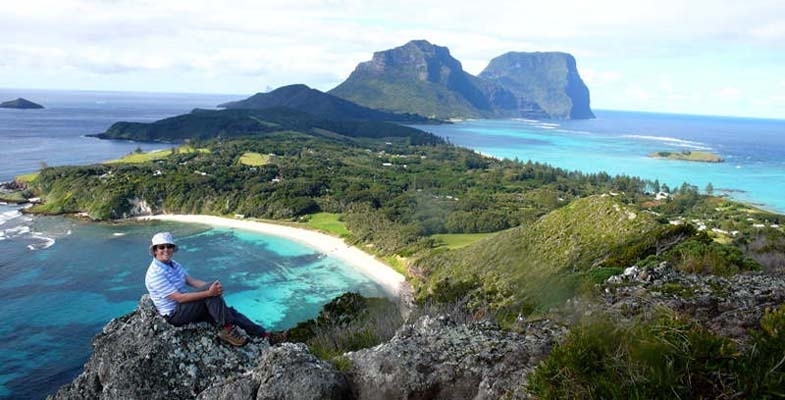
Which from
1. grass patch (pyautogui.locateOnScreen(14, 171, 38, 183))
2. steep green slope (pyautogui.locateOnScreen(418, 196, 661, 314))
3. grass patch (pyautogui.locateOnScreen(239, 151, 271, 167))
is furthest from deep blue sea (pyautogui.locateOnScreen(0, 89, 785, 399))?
grass patch (pyautogui.locateOnScreen(239, 151, 271, 167))

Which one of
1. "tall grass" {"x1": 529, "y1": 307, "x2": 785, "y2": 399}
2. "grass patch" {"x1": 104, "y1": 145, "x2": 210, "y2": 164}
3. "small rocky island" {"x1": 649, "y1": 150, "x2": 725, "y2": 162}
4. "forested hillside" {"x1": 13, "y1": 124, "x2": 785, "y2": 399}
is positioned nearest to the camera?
"tall grass" {"x1": 529, "y1": 307, "x2": 785, "y2": 399}

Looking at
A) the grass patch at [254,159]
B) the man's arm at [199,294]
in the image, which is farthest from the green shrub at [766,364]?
the grass patch at [254,159]

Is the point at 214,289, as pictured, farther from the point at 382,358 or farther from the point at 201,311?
the point at 382,358

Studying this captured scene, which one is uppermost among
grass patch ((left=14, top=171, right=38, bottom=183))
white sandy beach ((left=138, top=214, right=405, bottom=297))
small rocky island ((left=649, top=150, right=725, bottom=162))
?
small rocky island ((left=649, top=150, right=725, bottom=162))

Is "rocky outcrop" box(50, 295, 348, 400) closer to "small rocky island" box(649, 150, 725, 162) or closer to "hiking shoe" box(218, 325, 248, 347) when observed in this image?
"hiking shoe" box(218, 325, 248, 347)

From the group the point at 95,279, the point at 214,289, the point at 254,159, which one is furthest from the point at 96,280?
the point at 254,159

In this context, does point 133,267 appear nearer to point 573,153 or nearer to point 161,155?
point 161,155
